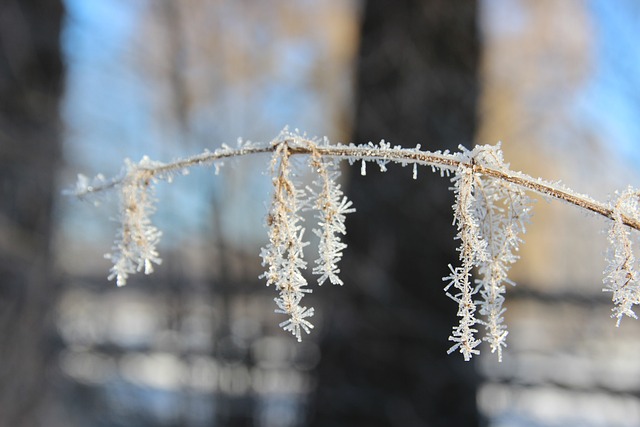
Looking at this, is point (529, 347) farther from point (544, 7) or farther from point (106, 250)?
point (106, 250)

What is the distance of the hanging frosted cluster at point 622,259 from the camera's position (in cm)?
70

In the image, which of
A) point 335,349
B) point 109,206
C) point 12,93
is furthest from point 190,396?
point 12,93

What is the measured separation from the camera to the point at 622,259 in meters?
0.71

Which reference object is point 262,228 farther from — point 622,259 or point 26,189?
point 622,259

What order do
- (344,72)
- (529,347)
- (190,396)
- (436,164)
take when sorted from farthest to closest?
(529,347), (344,72), (190,396), (436,164)

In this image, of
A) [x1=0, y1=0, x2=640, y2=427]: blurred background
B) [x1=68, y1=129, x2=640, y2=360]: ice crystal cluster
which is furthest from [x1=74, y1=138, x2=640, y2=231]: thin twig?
[x1=0, y1=0, x2=640, y2=427]: blurred background

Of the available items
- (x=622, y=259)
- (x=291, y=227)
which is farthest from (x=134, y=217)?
(x=622, y=259)

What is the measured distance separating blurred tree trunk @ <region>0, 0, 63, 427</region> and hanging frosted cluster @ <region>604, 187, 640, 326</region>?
347cm

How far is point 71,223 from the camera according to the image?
396cm

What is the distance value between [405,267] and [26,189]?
85.4 inches

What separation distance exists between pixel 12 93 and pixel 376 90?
2.02m

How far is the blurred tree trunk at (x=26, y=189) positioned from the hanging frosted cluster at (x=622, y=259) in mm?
3470

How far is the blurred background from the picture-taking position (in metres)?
3.46

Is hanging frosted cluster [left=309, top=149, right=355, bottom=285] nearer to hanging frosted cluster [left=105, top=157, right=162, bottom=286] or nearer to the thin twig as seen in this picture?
the thin twig
